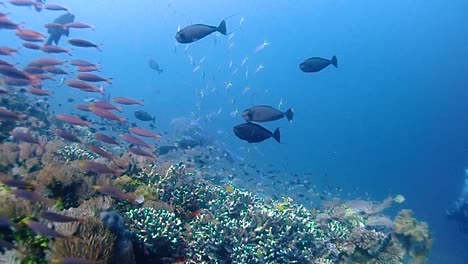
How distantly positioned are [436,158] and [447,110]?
48.3m

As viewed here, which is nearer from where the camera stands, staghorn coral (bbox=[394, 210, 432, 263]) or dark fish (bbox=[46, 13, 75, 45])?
staghorn coral (bbox=[394, 210, 432, 263])

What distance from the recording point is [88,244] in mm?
4523

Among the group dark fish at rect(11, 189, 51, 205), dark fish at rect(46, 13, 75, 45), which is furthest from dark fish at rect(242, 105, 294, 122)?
dark fish at rect(46, 13, 75, 45)

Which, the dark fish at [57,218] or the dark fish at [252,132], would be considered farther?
the dark fish at [252,132]

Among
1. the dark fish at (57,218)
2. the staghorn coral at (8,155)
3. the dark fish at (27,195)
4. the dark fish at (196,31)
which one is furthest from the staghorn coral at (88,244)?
the dark fish at (196,31)

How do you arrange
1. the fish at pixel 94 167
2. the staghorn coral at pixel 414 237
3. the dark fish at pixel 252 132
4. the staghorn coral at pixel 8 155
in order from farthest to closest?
the staghorn coral at pixel 414 237 < the staghorn coral at pixel 8 155 < the dark fish at pixel 252 132 < the fish at pixel 94 167

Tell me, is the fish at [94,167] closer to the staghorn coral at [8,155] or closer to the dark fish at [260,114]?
the staghorn coral at [8,155]

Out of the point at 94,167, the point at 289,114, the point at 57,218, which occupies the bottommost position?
the point at 57,218

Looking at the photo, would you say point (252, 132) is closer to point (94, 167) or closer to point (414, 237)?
point (94, 167)

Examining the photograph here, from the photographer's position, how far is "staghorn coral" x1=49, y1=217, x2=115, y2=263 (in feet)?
14.5

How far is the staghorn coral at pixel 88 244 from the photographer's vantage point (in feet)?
14.5

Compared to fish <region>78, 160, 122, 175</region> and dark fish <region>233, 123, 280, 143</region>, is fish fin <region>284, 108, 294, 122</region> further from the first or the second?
fish <region>78, 160, 122, 175</region>

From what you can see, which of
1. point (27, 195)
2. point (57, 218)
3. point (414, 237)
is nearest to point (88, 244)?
point (57, 218)

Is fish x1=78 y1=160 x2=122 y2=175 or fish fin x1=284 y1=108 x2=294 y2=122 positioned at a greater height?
fish fin x1=284 y1=108 x2=294 y2=122
